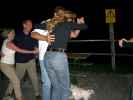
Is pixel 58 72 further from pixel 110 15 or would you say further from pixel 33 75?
pixel 110 15

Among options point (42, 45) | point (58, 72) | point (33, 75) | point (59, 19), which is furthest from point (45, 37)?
point (33, 75)

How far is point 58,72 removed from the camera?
24.0ft

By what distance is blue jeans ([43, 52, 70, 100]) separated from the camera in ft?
24.0

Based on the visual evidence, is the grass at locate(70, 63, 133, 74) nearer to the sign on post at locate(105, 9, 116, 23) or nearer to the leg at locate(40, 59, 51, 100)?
the sign on post at locate(105, 9, 116, 23)

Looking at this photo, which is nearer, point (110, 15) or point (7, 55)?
point (7, 55)

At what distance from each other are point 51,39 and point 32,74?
7.77 ft

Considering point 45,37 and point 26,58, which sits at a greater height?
point 45,37

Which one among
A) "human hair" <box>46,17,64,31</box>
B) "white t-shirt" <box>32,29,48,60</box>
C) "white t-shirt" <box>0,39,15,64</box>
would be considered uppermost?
"human hair" <box>46,17,64,31</box>

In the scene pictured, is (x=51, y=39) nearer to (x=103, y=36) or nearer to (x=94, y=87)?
(x=94, y=87)

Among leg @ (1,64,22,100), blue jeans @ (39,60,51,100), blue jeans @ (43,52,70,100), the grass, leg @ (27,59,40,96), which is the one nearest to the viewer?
blue jeans @ (43,52,70,100)

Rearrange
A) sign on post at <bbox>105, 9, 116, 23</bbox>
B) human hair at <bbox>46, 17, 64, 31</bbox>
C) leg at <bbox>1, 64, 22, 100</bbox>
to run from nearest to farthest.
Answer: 1. human hair at <bbox>46, 17, 64, 31</bbox>
2. leg at <bbox>1, 64, 22, 100</bbox>
3. sign on post at <bbox>105, 9, 116, 23</bbox>

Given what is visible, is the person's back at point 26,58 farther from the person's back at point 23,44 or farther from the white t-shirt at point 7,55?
the white t-shirt at point 7,55

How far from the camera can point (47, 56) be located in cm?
737

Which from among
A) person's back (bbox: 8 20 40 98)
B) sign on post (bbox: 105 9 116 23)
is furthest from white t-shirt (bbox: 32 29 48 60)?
sign on post (bbox: 105 9 116 23)
